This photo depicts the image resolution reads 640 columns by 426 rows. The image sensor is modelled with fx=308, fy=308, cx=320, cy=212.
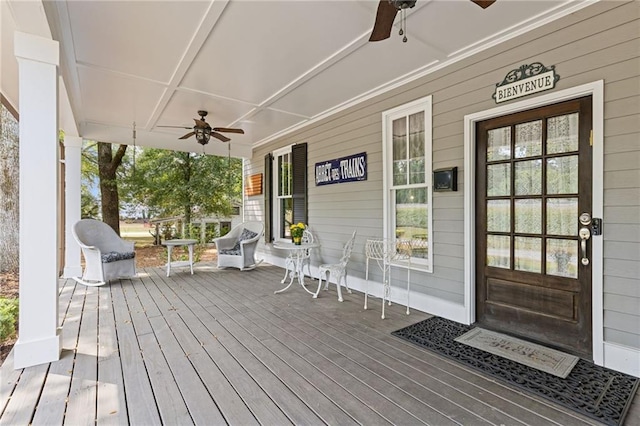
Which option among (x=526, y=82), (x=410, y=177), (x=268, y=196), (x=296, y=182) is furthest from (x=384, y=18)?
(x=268, y=196)

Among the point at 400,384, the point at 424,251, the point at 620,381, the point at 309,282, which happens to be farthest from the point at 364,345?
the point at 309,282

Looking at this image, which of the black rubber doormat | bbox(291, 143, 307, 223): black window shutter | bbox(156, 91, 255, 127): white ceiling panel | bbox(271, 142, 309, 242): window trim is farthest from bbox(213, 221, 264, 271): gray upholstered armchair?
the black rubber doormat

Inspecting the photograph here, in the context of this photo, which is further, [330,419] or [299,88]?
[299,88]

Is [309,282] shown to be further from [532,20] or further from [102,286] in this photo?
[532,20]

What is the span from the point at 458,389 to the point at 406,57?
10.4 feet

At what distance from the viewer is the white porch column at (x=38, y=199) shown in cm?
238

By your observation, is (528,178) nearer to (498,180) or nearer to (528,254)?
(498,180)

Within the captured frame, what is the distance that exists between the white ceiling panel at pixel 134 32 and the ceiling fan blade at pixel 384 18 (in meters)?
1.42

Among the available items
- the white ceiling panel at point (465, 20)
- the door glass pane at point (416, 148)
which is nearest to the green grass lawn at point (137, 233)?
the door glass pane at point (416, 148)

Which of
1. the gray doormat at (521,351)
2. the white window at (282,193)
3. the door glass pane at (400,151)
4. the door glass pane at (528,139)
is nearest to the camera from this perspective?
the gray doormat at (521,351)

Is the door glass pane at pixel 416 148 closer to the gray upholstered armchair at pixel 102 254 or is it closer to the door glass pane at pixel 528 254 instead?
the door glass pane at pixel 528 254

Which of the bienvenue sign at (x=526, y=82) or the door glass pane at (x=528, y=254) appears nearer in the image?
the bienvenue sign at (x=526, y=82)

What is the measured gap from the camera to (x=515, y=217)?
301 centimetres

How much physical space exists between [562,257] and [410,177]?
179cm
